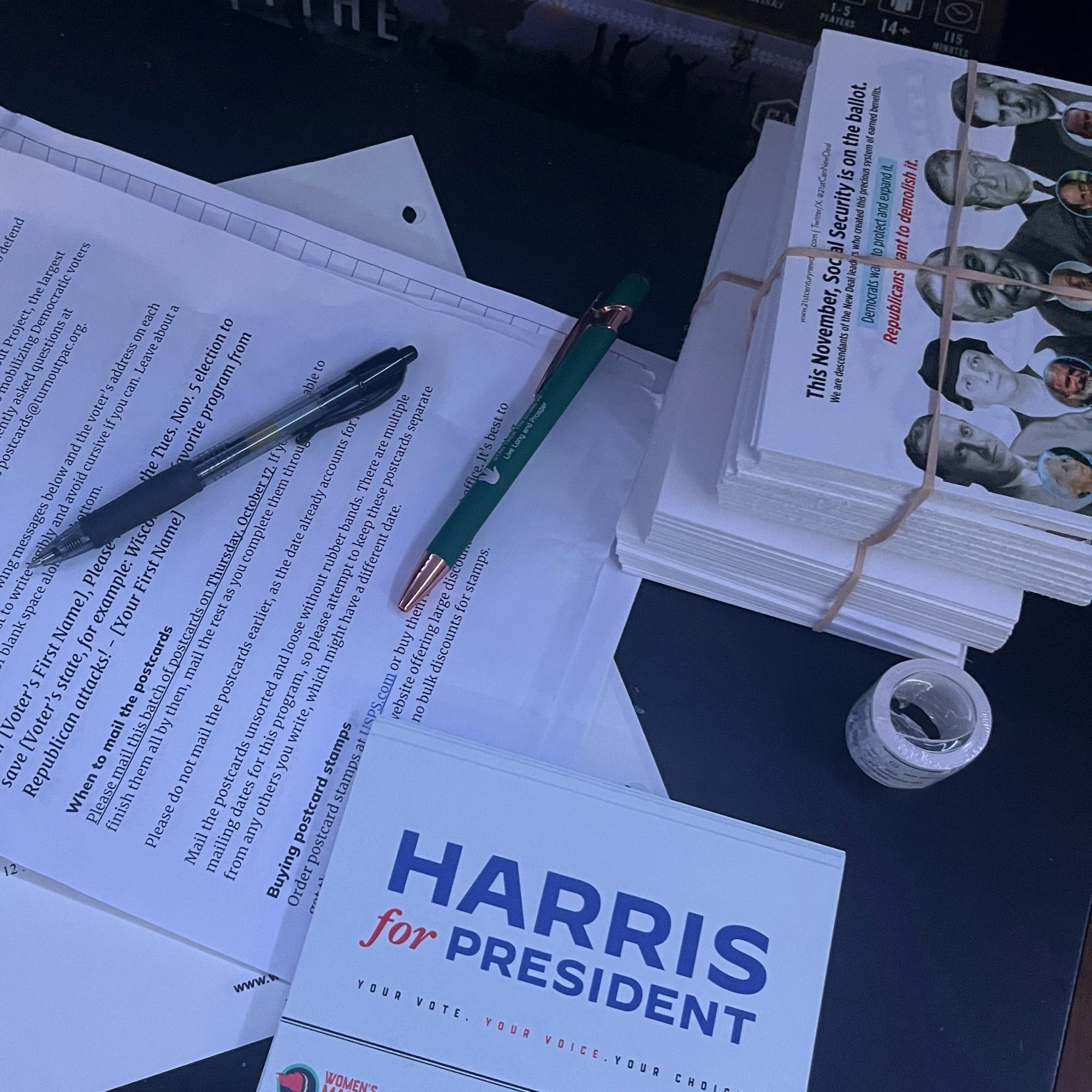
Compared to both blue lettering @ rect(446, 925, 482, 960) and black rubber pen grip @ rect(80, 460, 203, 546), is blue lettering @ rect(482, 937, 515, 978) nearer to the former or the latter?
blue lettering @ rect(446, 925, 482, 960)

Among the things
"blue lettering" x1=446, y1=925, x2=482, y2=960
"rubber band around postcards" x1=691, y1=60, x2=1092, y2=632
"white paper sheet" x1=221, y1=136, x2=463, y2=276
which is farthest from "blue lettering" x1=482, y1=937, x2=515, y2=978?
"white paper sheet" x1=221, y1=136, x2=463, y2=276

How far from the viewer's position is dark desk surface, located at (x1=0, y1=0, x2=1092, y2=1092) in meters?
0.50

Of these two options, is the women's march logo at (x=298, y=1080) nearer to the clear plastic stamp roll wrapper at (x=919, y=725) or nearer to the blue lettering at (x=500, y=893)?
the blue lettering at (x=500, y=893)

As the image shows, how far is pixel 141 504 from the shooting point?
20.7 inches

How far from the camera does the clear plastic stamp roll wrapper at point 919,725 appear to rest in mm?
472

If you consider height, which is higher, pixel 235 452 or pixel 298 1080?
pixel 235 452

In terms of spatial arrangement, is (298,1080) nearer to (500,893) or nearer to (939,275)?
(500,893)

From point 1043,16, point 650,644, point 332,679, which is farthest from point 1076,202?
point 332,679

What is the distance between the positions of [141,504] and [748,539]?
33cm

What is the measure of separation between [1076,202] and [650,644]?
31 cm

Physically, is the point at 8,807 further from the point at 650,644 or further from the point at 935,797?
the point at 935,797

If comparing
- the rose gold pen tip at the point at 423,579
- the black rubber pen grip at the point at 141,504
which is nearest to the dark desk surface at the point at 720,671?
the rose gold pen tip at the point at 423,579

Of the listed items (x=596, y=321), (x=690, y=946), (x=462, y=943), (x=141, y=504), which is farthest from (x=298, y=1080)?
(x=596, y=321)

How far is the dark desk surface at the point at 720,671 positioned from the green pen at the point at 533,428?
31 millimetres
